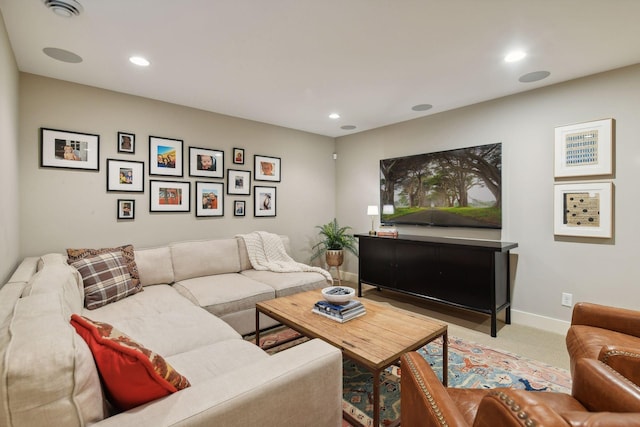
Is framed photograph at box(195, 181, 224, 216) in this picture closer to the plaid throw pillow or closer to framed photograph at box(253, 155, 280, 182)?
framed photograph at box(253, 155, 280, 182)

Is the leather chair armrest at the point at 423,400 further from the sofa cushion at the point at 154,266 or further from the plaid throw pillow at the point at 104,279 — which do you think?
the sofa cushion at the point at 154,266

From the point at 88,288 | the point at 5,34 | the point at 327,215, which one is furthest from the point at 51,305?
the point at 327,215

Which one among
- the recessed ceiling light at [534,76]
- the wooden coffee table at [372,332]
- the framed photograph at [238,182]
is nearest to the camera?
the wooden coffee table at [372,332]

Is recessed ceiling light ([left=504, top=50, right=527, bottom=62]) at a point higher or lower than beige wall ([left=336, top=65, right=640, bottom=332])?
higher

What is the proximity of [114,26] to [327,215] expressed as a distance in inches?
148

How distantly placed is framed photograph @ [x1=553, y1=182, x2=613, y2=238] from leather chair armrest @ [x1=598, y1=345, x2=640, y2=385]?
179 cm

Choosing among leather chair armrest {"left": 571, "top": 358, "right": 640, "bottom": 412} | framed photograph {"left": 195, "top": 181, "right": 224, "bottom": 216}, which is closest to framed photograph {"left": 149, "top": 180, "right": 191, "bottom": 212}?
framed photograph {"left": 195, "top": 181, "right": 224, "bottom": 216}

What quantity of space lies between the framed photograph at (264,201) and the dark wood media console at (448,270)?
1473mm

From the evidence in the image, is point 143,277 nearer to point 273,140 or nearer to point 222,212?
point 222,212

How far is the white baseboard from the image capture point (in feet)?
9.89

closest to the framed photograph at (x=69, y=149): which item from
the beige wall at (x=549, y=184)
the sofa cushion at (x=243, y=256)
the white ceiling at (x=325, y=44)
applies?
the white ceiling at (x=325, y=44)

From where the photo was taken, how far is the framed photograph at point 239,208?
4117 mm

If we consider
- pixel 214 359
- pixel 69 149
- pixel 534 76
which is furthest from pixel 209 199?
pixel 534 76

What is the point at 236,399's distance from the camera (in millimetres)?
1001
